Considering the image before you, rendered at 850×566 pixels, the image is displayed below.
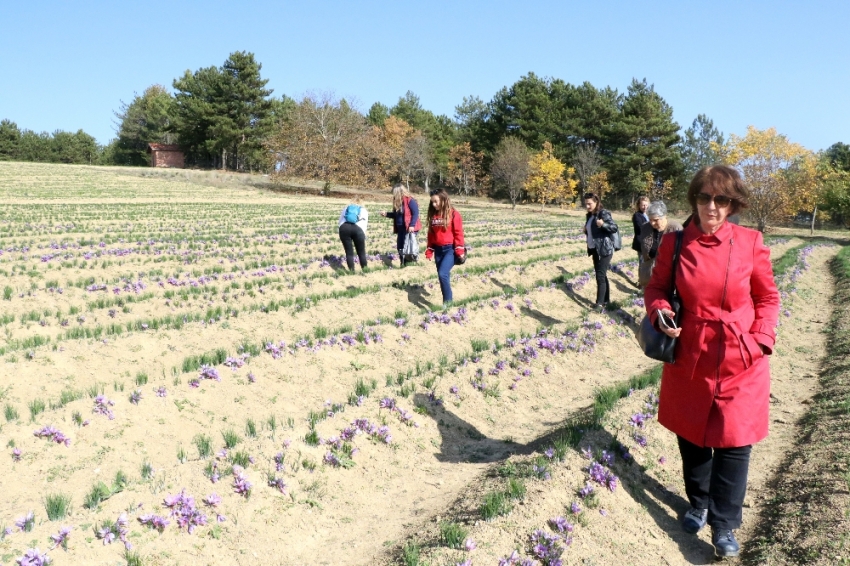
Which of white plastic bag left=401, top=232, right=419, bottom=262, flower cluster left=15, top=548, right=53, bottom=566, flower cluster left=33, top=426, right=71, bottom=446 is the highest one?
white plastic bag left=401, top=232, right=419, bottom=262

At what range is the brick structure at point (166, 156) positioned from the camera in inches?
2997

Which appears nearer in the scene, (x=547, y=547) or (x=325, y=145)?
(x=547, y=547)

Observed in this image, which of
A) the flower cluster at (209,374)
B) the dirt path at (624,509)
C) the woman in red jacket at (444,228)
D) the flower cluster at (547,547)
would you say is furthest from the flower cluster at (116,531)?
the woman in red jacket at (444,228)

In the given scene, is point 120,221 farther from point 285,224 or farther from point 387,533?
point 387,533

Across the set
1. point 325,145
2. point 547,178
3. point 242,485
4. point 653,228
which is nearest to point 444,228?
point 653,228

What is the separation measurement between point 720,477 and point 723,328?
978 mm

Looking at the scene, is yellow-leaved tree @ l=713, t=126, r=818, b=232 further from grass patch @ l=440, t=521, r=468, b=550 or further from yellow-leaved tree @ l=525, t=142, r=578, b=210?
grass patch @ l=440, t=521, r=468, b=550

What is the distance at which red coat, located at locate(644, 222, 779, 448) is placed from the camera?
3.52 meters

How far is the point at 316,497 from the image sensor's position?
15.1ft

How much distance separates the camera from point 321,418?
5.61 m

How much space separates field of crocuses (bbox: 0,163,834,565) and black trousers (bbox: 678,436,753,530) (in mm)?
349

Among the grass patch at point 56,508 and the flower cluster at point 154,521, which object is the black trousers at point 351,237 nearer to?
the grass patch at point 56,508

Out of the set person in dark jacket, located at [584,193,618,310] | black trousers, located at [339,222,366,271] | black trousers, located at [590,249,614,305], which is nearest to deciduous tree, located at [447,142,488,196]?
black trousers, located at [339,222,366,271]

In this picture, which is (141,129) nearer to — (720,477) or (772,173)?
(772,173)
